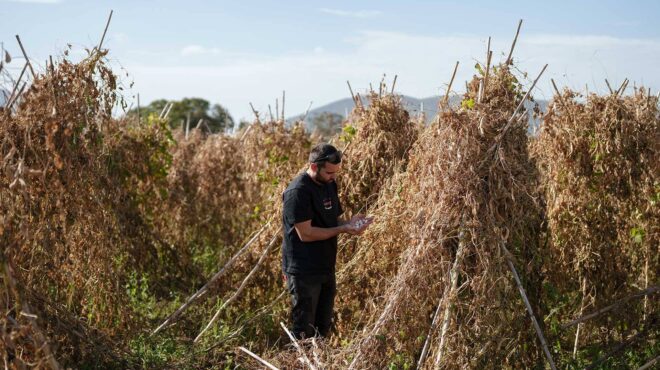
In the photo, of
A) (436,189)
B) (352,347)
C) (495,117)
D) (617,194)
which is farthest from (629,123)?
(352,347)

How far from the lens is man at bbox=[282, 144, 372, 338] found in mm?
5359

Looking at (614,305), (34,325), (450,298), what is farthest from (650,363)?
(34,325)

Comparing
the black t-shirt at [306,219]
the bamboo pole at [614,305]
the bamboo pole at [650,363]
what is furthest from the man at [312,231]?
the bamboo pole at [650,363]

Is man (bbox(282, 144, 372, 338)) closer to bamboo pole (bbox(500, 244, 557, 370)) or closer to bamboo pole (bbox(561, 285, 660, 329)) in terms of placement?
bamboo pole (bbox(500, 244, 557, 370))

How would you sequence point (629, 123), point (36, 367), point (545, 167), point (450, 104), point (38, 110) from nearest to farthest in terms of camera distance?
point (36, 367), point (38, 110), point (450, 104), point (629, 123), point (545, 167)

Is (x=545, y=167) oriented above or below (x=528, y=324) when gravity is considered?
above

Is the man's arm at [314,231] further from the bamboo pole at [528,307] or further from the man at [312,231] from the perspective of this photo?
the bamboo pole at [528,307]

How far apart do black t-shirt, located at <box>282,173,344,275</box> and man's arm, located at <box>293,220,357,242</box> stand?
5 cm

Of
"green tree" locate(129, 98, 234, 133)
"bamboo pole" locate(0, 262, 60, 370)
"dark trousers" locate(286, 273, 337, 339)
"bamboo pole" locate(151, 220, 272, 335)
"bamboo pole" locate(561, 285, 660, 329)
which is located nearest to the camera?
"bamboo pole" locate(0, 262, 60, 370)

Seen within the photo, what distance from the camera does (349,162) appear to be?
674 centimetres

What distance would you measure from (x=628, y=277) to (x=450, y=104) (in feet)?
8.06

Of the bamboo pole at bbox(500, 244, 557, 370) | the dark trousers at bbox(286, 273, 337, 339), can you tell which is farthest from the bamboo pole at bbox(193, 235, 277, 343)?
the bamboo pole at bbox(500, 244, 557, 370)

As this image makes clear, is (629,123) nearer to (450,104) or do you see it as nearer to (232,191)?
(450,104)

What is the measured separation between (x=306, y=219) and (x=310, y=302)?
63 centimetres
